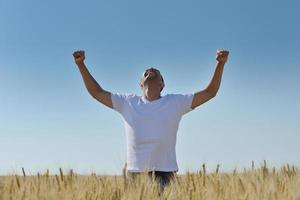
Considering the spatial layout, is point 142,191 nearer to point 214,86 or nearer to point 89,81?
point 214,86

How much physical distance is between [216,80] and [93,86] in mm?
1016

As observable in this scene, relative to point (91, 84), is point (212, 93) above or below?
below

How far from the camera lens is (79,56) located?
5188mm

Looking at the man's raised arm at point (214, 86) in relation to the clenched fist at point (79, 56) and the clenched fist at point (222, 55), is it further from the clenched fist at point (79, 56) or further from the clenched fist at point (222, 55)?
the clenched fist at point (79, 56)

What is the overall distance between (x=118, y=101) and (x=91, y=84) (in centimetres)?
38

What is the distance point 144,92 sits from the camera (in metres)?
4.77

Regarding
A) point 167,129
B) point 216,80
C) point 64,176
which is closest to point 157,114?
point 167,129

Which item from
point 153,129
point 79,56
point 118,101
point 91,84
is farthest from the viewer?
point 79,56

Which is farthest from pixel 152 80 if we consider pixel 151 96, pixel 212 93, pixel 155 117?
pixel 212 93

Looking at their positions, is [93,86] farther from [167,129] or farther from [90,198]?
[90,198]

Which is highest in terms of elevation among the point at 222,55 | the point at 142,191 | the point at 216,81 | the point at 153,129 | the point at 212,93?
the point at 222,55

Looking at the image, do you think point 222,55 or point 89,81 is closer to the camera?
point 222,55

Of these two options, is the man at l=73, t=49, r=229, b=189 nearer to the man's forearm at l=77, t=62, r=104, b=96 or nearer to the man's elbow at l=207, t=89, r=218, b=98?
the man's elbow at l=207, t=89, r=218, b=98

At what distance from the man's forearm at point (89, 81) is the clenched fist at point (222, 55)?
0.99 metres
